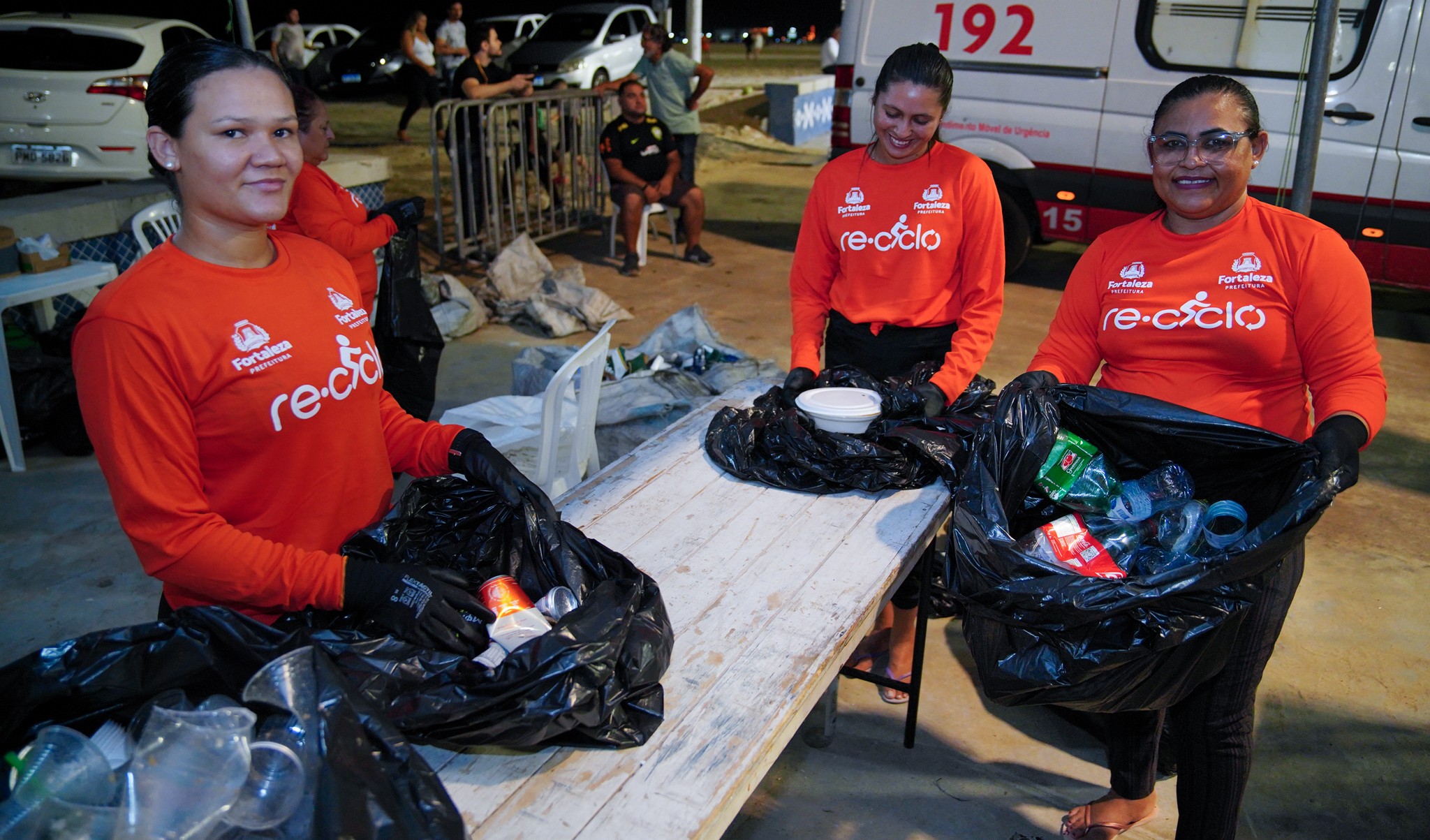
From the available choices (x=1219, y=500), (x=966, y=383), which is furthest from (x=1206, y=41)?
(x=1219, y=500)

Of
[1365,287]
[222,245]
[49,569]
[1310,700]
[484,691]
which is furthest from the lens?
[49,569]

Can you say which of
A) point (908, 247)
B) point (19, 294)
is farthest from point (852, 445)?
point (19, 294)

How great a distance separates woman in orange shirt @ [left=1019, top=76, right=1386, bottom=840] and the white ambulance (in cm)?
325

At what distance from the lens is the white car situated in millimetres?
6895

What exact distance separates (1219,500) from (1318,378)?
1.02 ft

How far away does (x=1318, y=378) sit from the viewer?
1929 millimetres

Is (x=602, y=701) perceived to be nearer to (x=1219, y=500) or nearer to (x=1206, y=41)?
(x=1219, y=500)

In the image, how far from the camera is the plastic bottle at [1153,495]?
197 cm

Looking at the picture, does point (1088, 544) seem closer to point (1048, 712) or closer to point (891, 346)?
point (891, 346)

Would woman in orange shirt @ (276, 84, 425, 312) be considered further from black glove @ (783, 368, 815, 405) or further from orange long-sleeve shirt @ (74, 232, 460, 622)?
orange long-sleeve shirt @ (74, 232, 460, 622)

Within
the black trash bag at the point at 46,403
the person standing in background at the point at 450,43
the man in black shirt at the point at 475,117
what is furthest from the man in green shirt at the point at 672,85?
the black trash bag at the point at 46,403

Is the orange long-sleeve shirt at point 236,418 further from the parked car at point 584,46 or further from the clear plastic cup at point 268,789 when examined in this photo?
the parked car at point 584,46

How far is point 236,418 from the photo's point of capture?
4.89 feet

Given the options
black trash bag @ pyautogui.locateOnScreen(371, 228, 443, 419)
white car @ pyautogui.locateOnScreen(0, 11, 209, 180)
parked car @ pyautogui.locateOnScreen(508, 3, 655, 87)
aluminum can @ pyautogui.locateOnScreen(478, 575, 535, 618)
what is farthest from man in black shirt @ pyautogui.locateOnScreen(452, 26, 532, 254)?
aluminum can @ pyautogui.locateOnScreen(478, 575, 535, 618)
